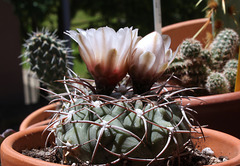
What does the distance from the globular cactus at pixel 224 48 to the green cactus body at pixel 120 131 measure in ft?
2.22

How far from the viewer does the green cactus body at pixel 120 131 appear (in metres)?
0.65

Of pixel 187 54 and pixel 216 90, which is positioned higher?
pixel 187 54

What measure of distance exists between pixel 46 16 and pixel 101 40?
106 inches

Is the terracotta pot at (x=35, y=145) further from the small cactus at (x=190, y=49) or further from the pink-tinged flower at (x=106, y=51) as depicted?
the small cactus at (x=190, y=49)

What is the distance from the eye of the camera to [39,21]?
331 cm

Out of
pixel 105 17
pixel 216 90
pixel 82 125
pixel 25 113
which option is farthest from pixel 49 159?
pixel 105 17

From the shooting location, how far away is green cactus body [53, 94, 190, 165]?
65 centimetres

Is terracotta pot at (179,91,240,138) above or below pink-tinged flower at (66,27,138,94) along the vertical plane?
below

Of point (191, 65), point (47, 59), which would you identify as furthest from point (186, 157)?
point (47, 59)

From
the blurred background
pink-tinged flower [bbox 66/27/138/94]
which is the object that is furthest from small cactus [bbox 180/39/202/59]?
the blurred background

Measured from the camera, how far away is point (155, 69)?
72 cm

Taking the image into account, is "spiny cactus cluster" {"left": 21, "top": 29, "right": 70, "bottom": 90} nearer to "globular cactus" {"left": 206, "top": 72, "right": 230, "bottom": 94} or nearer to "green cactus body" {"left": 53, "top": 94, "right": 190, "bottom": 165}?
"globular cactus" {"left": 206, "top": 72, "right": 230, "bottom": 94}

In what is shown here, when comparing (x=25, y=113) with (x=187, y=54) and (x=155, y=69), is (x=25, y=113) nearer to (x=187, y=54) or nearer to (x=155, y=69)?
(x=187, y=54)

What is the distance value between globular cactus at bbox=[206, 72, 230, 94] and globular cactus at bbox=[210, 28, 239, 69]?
0.50 ft
